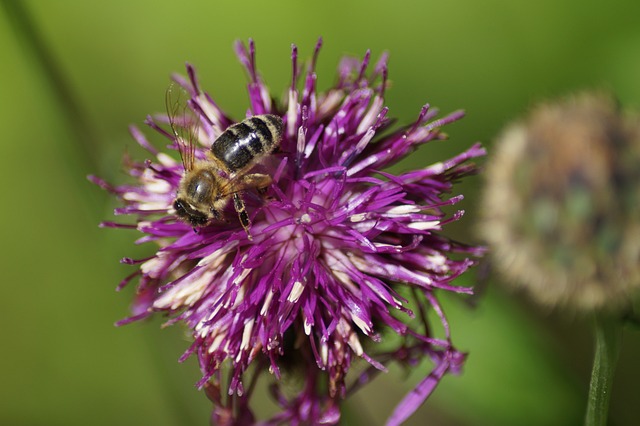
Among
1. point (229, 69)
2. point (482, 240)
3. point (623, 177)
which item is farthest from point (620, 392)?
point (229, 69)

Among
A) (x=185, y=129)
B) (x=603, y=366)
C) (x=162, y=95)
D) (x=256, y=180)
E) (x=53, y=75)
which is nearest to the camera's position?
(x=603, y=366)

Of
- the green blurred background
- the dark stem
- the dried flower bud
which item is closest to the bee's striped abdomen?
the dried flower bud

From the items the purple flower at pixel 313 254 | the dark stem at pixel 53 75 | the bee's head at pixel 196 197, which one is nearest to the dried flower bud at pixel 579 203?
the purple flower at pixel 313 254

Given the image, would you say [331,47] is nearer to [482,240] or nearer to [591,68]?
[591,68]

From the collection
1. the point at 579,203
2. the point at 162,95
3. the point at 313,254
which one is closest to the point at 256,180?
the point at 313,254

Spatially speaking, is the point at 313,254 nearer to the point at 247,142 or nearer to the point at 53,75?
the point at 247,142

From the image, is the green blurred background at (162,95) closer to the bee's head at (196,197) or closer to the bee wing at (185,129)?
the bee wing at (185,129)
